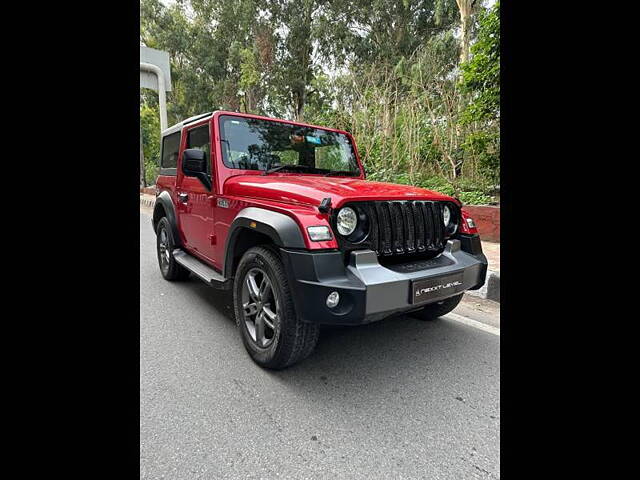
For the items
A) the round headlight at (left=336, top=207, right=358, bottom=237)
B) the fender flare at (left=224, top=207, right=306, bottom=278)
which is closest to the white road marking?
the round headlight at (left=336, top=207, right=358, bottom=237)

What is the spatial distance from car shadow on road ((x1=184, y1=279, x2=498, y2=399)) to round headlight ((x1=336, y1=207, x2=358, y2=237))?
0.99m

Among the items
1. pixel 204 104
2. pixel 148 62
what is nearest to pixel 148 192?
pixel 204 104

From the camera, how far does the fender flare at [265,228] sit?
2.18 m

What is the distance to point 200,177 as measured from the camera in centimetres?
334

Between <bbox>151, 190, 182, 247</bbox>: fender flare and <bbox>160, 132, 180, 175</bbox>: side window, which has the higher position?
<bbox>160, 132, 180, 175</bbox>: side window

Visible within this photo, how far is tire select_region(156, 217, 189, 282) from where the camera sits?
14.6 ft

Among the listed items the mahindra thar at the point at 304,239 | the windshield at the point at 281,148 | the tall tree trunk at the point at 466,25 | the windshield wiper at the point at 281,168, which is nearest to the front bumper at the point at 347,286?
the mahindra thar at the point at 304,239

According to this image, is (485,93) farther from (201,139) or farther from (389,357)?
(389,357)

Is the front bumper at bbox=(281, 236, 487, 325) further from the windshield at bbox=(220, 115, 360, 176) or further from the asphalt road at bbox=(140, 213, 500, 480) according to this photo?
the windshield at bbox=(220, 115, 360, 176)

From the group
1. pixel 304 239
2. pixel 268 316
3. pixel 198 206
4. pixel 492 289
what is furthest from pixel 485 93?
pixel 268 316

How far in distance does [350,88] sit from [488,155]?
461 cm

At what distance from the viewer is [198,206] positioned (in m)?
3.69

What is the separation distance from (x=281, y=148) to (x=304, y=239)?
1.65 meters

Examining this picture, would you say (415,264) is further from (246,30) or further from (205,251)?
(246,30)
